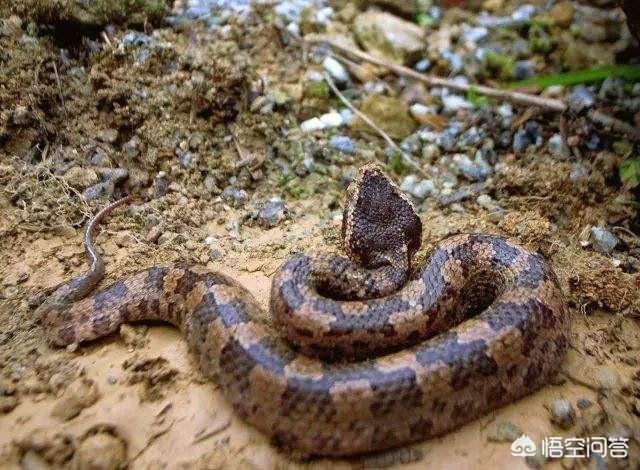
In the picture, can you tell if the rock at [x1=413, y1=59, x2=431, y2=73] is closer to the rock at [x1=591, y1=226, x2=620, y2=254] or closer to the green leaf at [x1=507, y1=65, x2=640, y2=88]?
the green leaf at [x1=507, y1=65, x2=640, y2=88]

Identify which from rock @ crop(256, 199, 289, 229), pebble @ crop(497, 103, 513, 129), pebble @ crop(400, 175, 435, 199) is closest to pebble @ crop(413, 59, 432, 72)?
pebble @ crop(497, 103, 513, 129)

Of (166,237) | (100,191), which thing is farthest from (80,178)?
(166,237)

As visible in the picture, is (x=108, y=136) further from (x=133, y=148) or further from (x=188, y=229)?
(x=188, y=229)

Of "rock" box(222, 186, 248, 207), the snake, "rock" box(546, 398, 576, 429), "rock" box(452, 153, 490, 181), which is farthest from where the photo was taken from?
"rock" box(452, 153, 490, 181)

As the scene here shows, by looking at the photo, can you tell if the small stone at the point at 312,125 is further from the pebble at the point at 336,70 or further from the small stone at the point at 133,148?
the small stone at the point at 133,148

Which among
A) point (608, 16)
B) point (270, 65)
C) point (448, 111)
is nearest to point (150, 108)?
point (270, 65)

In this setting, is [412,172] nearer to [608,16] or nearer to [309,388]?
[309,388]
